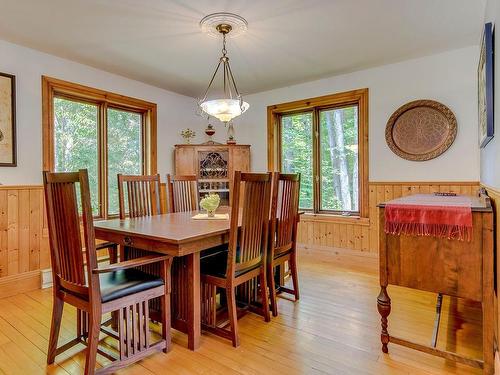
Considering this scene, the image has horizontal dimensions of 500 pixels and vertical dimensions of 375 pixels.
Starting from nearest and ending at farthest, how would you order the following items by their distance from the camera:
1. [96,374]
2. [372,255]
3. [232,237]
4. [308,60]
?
[96,374], [232,237], [308,60], [372,255]

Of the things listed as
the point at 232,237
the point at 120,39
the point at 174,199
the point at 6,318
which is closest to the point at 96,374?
the point at 232,237

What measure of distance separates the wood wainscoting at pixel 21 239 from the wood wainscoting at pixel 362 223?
310 centimetres

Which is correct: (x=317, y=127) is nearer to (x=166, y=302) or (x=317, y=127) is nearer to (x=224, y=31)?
(x=224, y=31)

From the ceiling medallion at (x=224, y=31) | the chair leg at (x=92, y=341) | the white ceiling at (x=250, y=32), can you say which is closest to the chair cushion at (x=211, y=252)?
the chair leg at (x=92, y=341)

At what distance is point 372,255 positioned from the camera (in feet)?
12.6

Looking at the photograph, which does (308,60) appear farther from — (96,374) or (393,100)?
(96,374)

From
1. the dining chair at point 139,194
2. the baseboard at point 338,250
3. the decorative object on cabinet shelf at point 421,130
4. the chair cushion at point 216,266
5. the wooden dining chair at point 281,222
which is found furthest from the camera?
the baseboard at point 338,250

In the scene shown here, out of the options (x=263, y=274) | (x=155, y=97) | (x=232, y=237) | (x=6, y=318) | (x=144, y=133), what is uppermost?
(x=155, y=97)

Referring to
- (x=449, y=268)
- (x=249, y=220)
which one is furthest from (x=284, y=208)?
(x=449, y=268)

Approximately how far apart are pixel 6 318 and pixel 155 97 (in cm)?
306

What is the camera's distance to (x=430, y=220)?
67.7 inches

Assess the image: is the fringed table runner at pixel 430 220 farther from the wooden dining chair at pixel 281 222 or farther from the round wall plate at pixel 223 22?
the round wall plate at pixel 223 22

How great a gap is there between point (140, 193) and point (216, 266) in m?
1.13

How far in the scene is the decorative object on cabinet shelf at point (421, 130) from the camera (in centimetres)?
336
